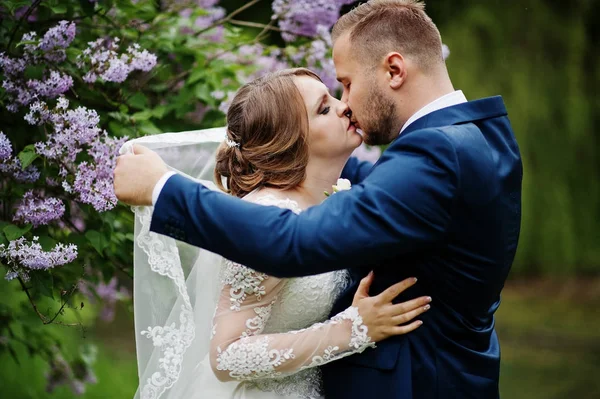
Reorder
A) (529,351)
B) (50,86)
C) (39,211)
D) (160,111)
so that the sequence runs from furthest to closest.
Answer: (529,351) → (160,111) → (50,86) → (39,211)

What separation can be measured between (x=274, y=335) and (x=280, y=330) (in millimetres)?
173

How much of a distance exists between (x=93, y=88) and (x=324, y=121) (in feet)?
3.78

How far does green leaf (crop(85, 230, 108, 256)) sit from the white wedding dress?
0.41m

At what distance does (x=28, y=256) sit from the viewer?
254cm

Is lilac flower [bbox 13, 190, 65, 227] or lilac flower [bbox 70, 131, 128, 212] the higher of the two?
lilac flower [bbox 70, 131, 128, 212]

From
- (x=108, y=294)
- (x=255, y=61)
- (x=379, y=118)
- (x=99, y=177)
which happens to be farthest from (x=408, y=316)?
(x=255, y=61)

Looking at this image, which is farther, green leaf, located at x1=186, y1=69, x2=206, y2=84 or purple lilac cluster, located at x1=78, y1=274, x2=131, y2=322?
purple lilac cluster, located at x1=78, y1=274, x2=131, y2=322

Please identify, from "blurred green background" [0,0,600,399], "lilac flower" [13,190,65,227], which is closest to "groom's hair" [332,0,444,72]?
"lilac flower" [13,190,65,227]

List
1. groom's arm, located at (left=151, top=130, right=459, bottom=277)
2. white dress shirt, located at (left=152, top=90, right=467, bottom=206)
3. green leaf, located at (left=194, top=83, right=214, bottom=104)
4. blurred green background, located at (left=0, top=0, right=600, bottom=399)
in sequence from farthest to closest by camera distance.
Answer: blurred green background, located at (left=0, top=0, right=600, bottom=399)
green leaf, located at (left=194, top=83, right=214, bottom=104)
white dress shirt, located at (left=152, top=90, right=467, bottom=206)
groom's arm, located at (left=151, top=130, right=459, bottom=277)

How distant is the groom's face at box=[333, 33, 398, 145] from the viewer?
2.49m

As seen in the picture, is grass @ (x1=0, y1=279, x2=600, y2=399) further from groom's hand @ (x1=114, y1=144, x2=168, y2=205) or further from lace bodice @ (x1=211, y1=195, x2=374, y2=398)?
groom's hand @ (x1=114, y1=144, x2=168, y2=205)

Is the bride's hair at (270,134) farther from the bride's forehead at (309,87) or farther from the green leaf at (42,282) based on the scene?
the green leaf at (42,282)

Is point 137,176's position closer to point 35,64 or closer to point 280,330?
point 280,330

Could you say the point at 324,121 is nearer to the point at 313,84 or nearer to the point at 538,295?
the point at 313,84
